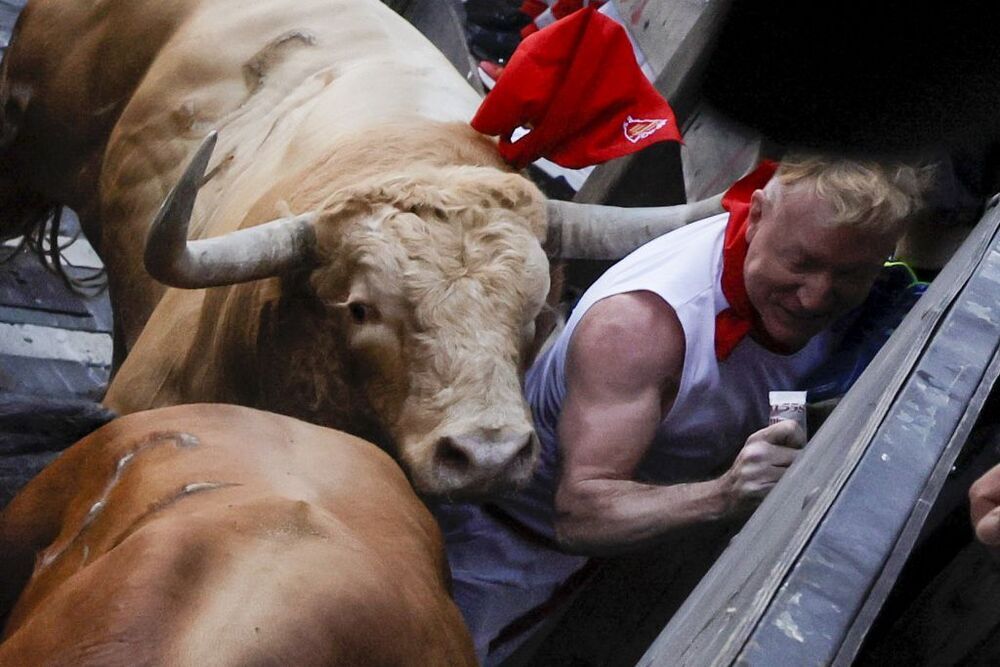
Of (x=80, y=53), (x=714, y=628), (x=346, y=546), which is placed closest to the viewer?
(x=714, y=628)

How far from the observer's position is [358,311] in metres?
2.46

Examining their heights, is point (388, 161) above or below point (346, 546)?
below

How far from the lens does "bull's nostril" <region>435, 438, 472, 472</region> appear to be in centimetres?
223

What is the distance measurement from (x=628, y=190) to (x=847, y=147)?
1.82 meters

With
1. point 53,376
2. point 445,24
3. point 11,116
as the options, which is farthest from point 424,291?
point 445,24

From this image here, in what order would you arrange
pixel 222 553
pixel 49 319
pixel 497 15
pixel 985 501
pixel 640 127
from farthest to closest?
pixel 497 15, pixel 49 319, pixel 640 127, pixel 985 501, pixel 222 553

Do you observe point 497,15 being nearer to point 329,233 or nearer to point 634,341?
point 329,233

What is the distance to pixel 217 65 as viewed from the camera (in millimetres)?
3771

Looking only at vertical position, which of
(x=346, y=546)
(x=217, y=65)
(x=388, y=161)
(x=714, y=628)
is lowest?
(x=217, y=65)

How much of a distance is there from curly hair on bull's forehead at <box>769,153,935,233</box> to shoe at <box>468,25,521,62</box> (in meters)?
3.45

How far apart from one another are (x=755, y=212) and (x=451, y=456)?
2.22 feet

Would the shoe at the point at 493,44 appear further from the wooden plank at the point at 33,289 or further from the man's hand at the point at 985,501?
the man's hand at the point at 985,501

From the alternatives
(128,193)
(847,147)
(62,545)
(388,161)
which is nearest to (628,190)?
(388,161)

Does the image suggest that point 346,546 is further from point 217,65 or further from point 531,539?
point 217,65
